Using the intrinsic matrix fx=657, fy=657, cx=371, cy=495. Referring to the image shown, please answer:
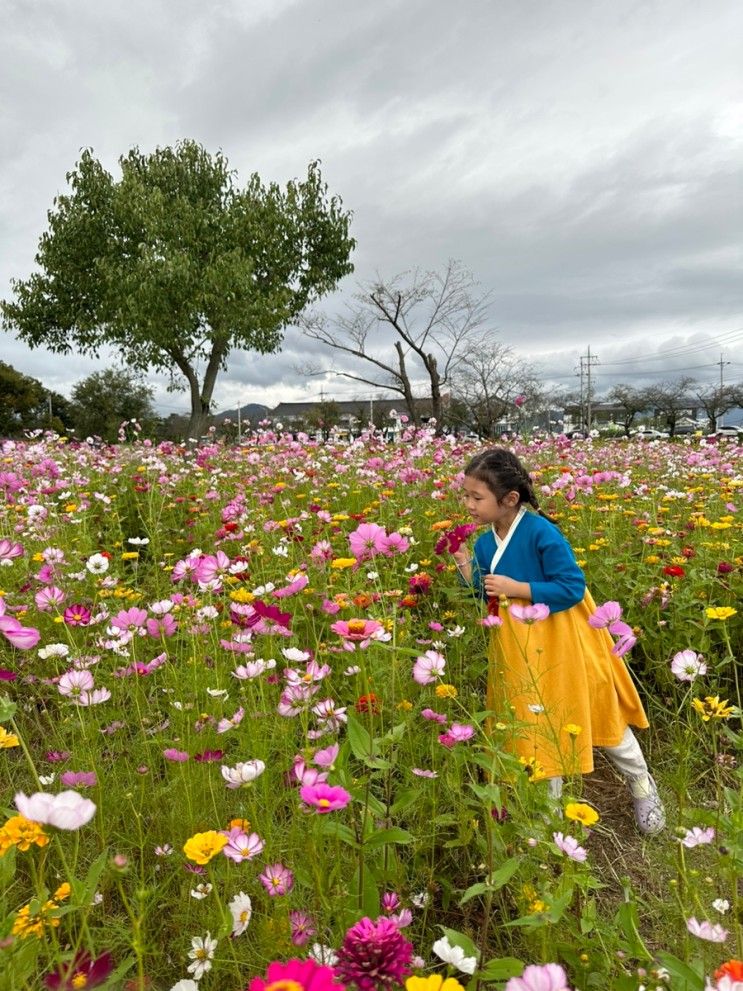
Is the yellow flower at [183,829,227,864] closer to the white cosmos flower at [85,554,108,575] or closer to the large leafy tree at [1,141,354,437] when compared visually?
the white cosmos flower at [85,554,108,575]

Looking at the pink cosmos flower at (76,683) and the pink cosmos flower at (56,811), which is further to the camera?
the pink cosmos flower at (76,683)

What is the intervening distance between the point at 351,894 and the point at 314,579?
1.44 meters

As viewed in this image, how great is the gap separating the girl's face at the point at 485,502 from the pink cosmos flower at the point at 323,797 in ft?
3.80

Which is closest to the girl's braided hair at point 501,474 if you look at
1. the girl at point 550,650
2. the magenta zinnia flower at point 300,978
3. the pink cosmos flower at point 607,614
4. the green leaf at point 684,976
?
the girl at point 550,650

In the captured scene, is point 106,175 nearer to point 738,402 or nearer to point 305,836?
point 305,836

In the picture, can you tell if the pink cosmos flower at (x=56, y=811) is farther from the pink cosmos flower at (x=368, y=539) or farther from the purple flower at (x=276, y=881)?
the pink cosmos flower at (x=368, y=539)

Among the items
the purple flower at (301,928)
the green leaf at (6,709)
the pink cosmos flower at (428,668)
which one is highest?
the green leaf at (6,709)

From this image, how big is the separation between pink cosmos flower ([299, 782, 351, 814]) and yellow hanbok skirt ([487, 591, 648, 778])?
3.03 ft

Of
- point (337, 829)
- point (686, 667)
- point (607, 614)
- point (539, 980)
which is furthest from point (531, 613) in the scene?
point (539, 980)

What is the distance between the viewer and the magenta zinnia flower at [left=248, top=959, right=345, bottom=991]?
473mm

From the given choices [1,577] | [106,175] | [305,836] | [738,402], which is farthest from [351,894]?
[738,402]

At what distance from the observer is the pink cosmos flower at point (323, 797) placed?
835mm

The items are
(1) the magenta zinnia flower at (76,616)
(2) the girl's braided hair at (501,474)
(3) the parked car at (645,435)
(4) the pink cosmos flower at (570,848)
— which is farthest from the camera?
(3) the parked car at (645,435)

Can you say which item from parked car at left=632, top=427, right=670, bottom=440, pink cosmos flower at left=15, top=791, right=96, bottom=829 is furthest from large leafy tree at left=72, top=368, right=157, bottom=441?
pink cosmos flower at left=15, top=791, right=96, bottom=829
